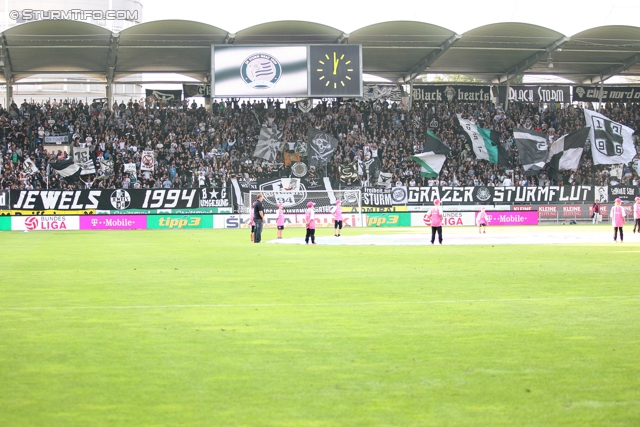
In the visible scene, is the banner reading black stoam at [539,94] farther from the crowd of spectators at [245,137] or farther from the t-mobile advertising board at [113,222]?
the t-mobile advertising board at [113,222]

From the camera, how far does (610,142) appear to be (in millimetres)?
57094

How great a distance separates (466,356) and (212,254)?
655 inches

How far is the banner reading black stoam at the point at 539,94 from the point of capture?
2493 inches

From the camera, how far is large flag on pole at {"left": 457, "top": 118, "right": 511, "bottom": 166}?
5697cm

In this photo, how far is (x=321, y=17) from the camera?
171 ft

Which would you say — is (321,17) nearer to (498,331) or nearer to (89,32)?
(89,32)

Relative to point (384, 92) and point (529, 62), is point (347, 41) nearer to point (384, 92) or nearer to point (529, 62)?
point (384, 92)

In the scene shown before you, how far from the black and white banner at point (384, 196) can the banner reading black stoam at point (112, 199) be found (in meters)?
9.24

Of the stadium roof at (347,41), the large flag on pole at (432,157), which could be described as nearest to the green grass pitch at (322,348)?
the stadium roof at (347,41)

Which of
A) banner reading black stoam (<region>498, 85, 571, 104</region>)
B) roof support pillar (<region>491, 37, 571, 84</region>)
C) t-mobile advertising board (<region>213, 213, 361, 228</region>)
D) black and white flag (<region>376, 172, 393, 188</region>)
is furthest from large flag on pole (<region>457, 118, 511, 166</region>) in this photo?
t-mobile advertising board (<region>213, 213, 361, 228</region>)

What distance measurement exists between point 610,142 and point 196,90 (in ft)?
103

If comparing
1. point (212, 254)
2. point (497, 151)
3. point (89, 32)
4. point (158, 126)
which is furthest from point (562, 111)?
point (212, 254)

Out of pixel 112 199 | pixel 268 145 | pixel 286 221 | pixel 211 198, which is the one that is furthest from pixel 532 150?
pixel 112 199

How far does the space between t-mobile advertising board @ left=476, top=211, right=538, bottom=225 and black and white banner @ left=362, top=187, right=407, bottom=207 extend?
5.20 meters
